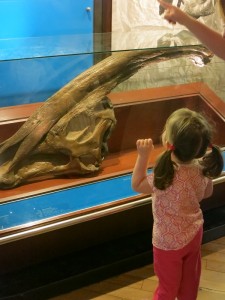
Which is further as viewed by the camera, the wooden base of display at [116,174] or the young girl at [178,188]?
the wooden base of display at [116,174]

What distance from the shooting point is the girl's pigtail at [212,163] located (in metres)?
1.17

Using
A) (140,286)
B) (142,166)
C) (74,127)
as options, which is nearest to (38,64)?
(74,127)

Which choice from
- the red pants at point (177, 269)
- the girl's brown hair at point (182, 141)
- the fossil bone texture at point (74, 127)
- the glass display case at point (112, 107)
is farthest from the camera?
the fossil bone texture at point (74, 127)

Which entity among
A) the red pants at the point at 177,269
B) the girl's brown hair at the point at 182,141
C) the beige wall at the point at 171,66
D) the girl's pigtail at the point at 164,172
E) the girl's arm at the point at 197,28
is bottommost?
the red pants at the point at 177,269

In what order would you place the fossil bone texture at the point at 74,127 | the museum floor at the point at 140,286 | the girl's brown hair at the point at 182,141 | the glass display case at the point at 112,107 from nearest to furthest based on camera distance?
A: the girl's brown hair at the point at 182,141 → the glass display case at the point at 112,107 → the fossil bone texture at the point at 74,127 → the museum floor at the point at 140,286

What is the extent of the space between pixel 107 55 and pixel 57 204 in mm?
515

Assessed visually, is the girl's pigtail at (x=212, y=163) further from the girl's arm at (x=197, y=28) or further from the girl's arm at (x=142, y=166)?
the girl's arm at (x=197, y=28)

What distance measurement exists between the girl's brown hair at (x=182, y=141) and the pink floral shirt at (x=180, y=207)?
3cm

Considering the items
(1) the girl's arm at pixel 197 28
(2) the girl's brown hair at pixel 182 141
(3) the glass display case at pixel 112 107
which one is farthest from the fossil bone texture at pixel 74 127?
(2) the girl's brown hair at pixel 182 141

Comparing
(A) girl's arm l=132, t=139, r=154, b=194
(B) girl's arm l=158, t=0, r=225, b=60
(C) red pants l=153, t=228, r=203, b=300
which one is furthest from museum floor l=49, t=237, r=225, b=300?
(B) girl's arm l=158, t=0, r=225, b=60

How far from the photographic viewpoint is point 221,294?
159 cm

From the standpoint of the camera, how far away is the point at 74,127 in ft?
5.05

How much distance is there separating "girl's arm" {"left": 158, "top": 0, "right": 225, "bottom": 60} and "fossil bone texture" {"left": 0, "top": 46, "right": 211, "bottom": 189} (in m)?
0.31

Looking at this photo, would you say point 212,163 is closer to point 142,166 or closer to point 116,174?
point 142,166
